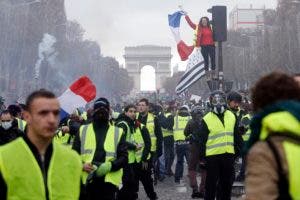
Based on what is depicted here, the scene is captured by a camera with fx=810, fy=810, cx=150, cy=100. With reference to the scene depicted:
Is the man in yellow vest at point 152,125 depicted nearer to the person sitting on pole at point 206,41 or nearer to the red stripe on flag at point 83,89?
the person sitting on pole at point 206,41

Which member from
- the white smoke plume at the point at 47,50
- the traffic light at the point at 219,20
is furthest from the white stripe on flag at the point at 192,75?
the white smoke plume at the point at 47,50

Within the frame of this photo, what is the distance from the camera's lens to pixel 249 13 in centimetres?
18512

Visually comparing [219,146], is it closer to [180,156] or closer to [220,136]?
[220,136]

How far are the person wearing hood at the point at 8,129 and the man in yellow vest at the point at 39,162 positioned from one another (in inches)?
149

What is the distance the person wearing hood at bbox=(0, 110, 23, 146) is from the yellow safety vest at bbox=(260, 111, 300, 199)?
5172mm

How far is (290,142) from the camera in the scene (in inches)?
160

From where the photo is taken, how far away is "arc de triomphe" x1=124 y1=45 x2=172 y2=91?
158875 mm

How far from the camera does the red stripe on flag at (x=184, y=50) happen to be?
25641 mm

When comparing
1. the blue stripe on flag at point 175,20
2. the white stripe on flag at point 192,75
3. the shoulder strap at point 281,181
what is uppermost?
the blue stripe on flag at point 175,20

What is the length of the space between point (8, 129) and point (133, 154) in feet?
9.77

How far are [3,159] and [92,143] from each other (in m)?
3.45

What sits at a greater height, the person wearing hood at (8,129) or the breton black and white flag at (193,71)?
the breton black and white flag at (193,71)

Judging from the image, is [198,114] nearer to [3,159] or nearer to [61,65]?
[3,159]

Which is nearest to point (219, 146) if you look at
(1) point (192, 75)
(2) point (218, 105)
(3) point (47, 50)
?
(2) point (218, 105)
